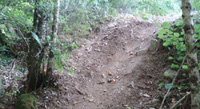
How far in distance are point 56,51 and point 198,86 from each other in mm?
3600

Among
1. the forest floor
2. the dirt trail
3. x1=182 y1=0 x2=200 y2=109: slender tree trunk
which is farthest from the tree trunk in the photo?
x1=182 y1=0 x2=200 y2=109: slender tree trunk

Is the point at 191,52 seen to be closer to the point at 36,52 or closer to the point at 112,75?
the point at 112,75

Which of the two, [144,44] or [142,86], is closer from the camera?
[142,86]

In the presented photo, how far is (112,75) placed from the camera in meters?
6.32

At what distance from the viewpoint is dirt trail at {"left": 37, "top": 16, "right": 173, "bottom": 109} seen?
4.98 meters

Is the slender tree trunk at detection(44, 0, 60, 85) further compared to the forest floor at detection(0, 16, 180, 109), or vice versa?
the slender tree trunk at detection(44, 0, 60, 85)

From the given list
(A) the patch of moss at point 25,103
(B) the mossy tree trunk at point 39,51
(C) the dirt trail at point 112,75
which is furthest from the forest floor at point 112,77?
(A) the patch of moss at point 25,103

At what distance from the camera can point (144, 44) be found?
7.25 meters

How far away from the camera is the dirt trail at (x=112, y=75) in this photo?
4980 mm

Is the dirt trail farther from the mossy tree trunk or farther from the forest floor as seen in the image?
the mossy tree trunk

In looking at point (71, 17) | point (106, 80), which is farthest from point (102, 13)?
point (106, 80)

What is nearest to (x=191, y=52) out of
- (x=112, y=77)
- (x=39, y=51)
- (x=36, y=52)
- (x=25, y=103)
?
(x=25, y=103)

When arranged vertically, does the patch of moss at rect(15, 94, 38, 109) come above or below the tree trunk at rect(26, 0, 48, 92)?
below

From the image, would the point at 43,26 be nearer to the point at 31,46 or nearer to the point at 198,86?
the point at 31,46
